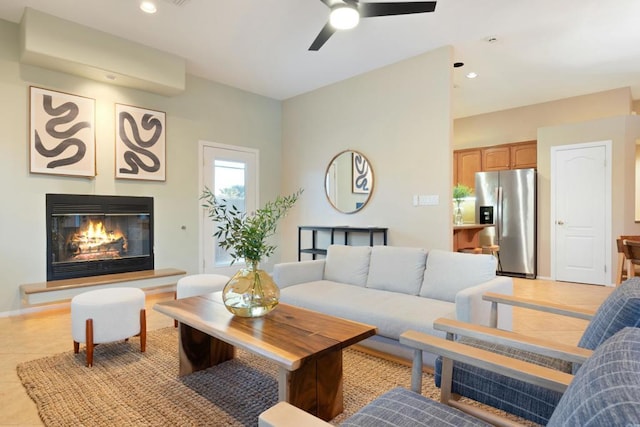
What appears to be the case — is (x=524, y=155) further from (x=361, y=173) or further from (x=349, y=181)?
(x=349, y=181)

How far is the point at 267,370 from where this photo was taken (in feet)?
7.84

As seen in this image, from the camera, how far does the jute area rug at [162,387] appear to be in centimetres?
186

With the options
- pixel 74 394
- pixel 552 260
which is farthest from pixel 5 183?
pixel 552 260

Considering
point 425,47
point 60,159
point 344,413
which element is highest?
point 425,47

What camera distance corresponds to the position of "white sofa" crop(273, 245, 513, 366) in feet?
7.66

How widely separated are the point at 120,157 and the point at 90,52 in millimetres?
1157

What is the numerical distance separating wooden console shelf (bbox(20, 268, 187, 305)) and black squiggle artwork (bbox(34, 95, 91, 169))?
126 centimetres

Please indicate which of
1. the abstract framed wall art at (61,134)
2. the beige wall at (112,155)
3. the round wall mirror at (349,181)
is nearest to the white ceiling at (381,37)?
the beige wall at (112,155)

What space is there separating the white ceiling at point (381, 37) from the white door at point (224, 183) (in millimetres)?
1062

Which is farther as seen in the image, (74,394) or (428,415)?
(74,394)

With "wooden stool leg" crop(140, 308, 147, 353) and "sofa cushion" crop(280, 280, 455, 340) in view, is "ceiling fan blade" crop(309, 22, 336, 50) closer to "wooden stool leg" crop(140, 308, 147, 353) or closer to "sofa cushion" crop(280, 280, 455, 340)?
"sofa cushion" crop(280, 280, 455, 340)

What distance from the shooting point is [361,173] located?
4891 mm

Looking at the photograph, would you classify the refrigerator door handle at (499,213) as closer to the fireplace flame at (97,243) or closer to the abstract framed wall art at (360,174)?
the abstract framed wall art at (360,174)

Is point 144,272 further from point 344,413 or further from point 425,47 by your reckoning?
point 425,47
